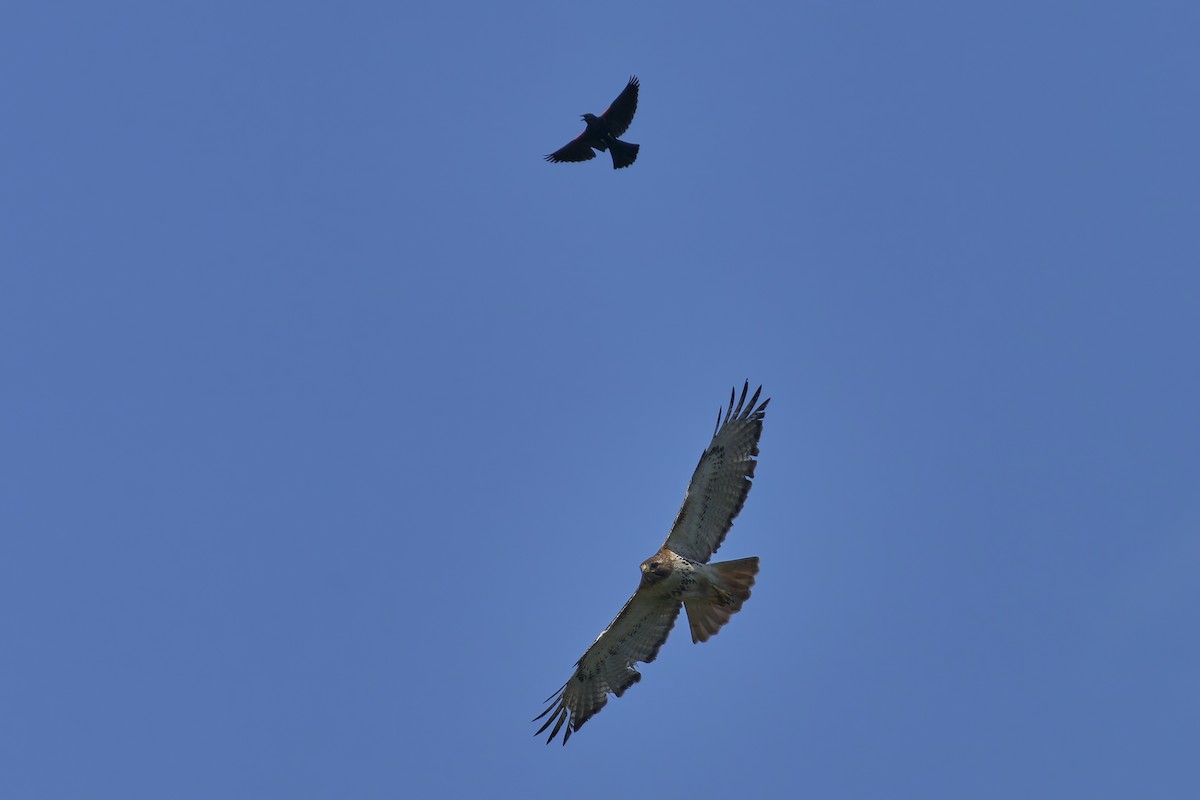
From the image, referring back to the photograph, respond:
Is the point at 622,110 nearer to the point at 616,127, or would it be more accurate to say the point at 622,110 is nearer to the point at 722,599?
the point at 616,127

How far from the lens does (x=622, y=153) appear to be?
2609 cm

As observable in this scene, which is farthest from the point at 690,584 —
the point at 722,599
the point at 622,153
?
the point at 622,153

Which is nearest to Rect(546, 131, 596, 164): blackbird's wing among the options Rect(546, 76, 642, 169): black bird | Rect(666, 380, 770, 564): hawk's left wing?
Rect(546, 76, 642, 169): black bird

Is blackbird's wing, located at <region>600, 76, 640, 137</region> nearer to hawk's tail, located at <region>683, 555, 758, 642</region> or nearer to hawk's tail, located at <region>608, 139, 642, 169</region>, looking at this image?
hawk's tail, located at <region>608, 139, 642, 169</region>

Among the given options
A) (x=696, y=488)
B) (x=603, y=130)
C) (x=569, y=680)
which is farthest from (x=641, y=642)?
(x=603, y=130)

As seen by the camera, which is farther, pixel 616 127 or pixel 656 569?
pixel 616 127

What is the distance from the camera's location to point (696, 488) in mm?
20391

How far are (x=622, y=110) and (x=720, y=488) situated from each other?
8.69m

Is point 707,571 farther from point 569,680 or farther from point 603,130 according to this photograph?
point 603,130

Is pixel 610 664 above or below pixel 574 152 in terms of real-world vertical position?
below

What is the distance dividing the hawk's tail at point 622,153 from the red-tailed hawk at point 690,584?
7.11 m

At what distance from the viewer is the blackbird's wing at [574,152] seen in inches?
1046

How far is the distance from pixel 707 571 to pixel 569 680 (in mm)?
2883

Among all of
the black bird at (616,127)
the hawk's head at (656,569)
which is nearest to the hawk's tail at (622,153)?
the black bird at (616,127)
